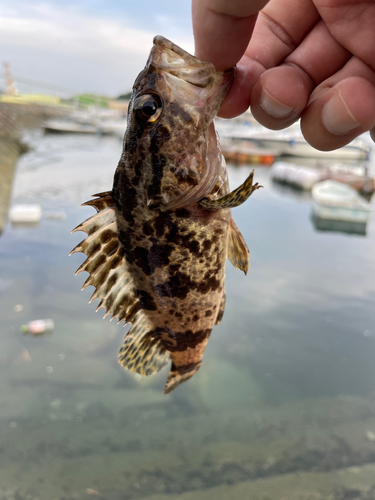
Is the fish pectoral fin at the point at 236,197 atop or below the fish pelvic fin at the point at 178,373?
atop

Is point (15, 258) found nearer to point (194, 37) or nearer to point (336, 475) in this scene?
point (336, 475)

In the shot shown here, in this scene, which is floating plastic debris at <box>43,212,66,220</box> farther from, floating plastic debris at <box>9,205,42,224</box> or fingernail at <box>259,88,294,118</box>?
fingernail at <box>259,88,294,118</box>

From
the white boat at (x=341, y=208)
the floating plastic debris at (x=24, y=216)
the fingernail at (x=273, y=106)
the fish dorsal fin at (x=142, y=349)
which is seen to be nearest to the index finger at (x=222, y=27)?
the fingernail at (x=273, y=106)

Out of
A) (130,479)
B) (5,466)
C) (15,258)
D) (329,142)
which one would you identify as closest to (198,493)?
(130,479)

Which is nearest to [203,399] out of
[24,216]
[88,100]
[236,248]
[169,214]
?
[236,248]

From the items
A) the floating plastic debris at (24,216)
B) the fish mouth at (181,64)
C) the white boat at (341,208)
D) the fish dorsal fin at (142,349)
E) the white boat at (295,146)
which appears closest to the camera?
the fish mouth at (181,64)

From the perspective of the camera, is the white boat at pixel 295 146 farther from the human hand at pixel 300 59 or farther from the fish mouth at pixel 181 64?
the fish mouth at pixel 181 64

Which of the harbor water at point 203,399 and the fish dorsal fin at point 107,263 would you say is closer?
the fish dorsal fin at point 107,263

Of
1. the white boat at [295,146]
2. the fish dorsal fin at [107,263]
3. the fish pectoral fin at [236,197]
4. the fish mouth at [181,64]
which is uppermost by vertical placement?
the white boat at [295,146]
